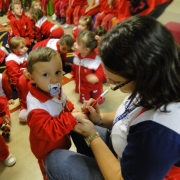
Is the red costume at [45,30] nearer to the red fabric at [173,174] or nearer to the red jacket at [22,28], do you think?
the red jacket at [22,28]

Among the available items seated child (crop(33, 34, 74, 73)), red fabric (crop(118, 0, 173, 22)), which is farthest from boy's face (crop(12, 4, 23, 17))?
red fabric (crop(118, 0, 173, 22))

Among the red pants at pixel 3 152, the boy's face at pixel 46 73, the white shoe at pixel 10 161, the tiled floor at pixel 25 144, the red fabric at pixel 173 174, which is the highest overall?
the boy's face at pixel 46 73

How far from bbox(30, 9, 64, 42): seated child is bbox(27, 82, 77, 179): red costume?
96.2 inches

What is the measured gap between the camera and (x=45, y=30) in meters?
3.43

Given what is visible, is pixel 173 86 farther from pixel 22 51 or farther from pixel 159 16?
pixel 22 51

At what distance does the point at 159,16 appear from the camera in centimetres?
198

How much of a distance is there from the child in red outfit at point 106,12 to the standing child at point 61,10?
36.0 inches

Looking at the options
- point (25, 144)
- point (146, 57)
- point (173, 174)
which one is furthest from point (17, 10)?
point (173, 174)

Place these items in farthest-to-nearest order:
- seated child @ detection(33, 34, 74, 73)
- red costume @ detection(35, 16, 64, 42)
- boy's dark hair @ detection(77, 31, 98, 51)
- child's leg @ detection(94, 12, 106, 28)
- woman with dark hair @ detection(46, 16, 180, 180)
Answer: red costume @ detection(35, 16, 64, 42) → child's leg @ detection(94, 12, 106, 28) → seated child @ detection(33, 34, 74, 73) → boy's dark hair @ detection(77, 31, 98, 51) → woman with dark hair @ detection(46, 16, 180, 180)

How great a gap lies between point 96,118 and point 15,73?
54.8 inches

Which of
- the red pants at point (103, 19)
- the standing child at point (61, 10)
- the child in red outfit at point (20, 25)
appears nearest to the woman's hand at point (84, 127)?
the red pants at point (103, 19)

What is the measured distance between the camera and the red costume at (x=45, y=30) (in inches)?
133

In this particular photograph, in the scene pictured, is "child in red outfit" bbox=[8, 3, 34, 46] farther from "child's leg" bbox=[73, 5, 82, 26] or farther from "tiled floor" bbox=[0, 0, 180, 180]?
"tiled floor" bbox=[0, 0, 180, 180]

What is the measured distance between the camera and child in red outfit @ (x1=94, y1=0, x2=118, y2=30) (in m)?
3.13
